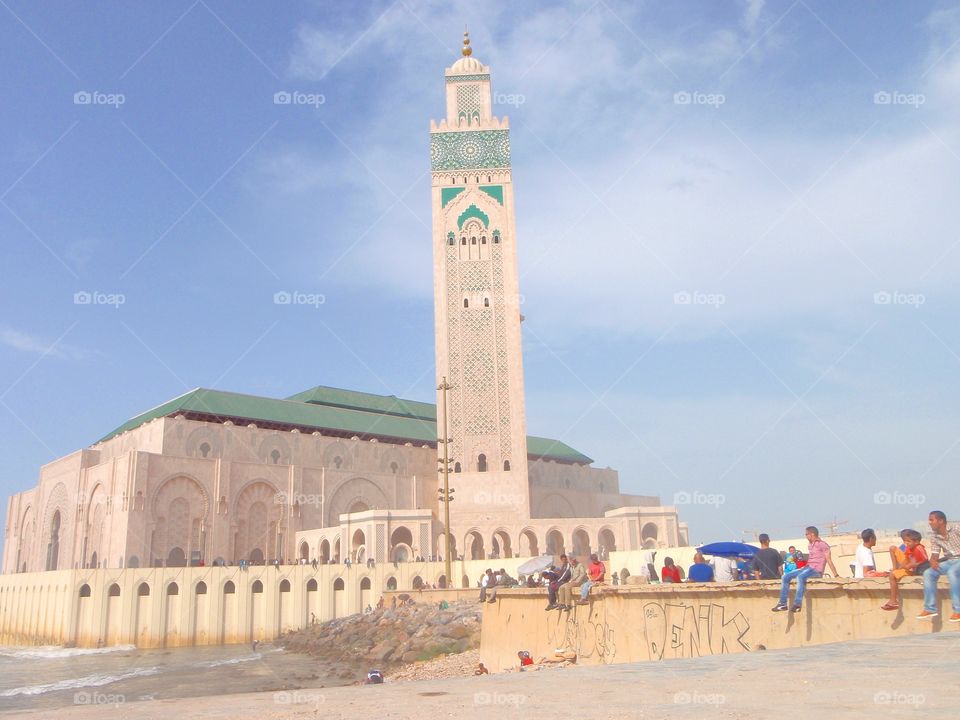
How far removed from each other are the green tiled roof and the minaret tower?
401 inches

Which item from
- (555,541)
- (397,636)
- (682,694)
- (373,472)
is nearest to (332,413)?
(373,472)

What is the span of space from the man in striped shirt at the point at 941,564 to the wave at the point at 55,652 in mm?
28788

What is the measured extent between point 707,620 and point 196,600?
86.8 ft

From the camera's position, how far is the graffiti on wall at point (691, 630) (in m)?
9.28

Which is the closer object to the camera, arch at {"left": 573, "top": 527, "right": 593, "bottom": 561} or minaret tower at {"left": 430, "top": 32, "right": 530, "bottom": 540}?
arch at {"left": 573, "top": 527, "right": 593, "bottom": 561}

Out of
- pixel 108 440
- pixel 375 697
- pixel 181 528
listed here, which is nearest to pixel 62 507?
pixel 108 440

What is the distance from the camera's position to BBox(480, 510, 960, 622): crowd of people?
7.14 m

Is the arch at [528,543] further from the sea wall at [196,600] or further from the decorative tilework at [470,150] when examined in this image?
the decorative tilework at [470,150]

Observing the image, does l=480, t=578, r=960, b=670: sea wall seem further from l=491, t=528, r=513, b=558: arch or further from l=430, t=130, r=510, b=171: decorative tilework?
l=430, t=130, r=510, b=171: decorative tilework

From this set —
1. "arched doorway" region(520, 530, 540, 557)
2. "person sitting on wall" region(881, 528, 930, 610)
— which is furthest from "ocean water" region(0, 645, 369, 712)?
"person sitting on wall" region(881, 528, 930, 610)

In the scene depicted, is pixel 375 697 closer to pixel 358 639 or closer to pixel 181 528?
pixel 358 639

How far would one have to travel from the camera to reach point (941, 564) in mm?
7199

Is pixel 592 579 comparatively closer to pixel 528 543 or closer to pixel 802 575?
pixel 802 575

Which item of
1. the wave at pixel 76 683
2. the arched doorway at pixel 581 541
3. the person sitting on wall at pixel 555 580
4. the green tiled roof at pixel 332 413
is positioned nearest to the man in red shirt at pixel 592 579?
the person sitting on wall at pixel 555 580
